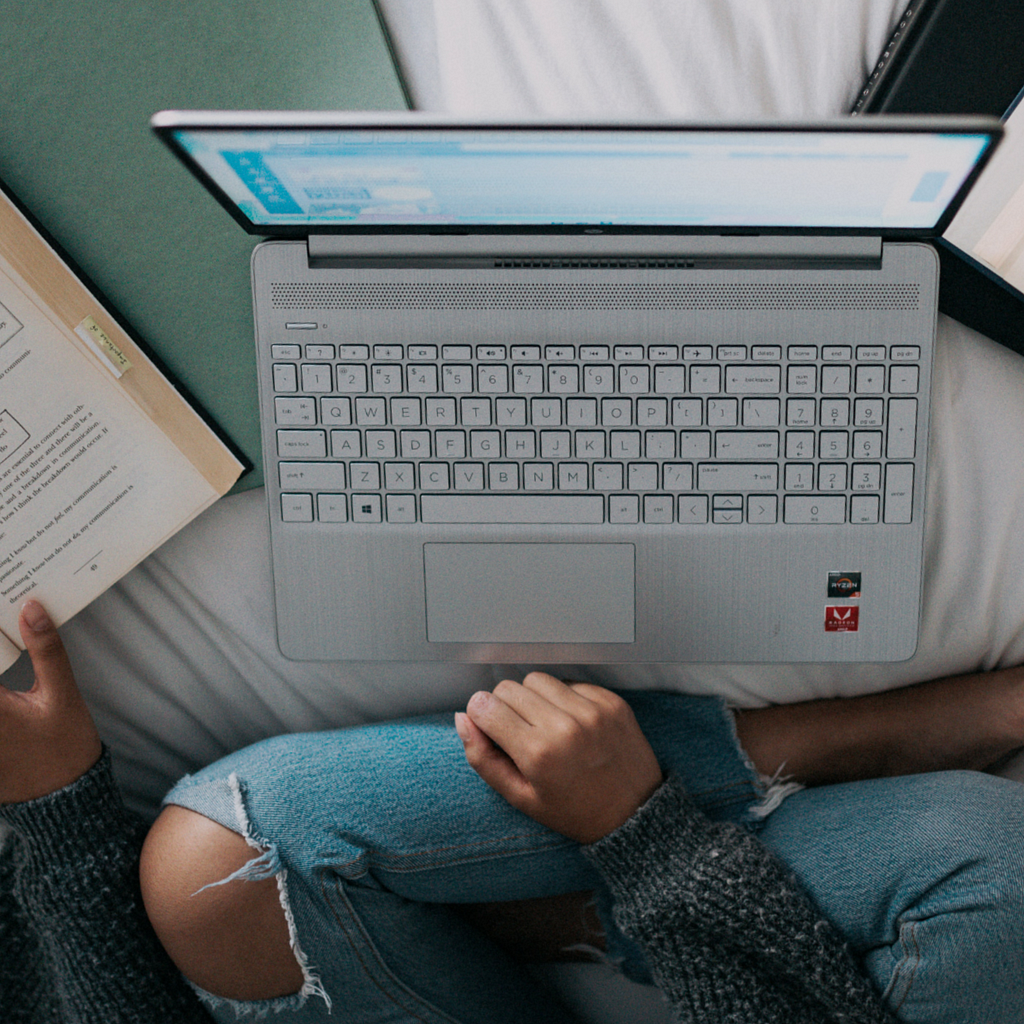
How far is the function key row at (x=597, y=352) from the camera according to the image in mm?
595

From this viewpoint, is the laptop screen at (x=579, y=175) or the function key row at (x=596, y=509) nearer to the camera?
the laptop screen at (x=579, y=175)

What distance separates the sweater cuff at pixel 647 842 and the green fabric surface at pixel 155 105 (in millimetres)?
485

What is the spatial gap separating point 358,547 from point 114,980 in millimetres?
413

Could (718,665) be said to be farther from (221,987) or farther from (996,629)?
(221,987)

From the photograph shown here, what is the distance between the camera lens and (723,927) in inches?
23.4

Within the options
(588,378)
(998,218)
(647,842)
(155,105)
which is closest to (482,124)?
(588,378)

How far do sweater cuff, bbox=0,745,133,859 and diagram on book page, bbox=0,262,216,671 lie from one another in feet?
0.40

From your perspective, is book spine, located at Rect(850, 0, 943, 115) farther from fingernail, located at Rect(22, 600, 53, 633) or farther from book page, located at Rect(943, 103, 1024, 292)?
fingernail, located at Rect(22, 600, 53, 633)

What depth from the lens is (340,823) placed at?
2.09ft

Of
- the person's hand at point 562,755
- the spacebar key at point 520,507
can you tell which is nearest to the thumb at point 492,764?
the person's hand at point 562,755

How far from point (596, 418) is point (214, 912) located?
1.59 ft

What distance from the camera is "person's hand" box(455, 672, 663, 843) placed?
1.98ft

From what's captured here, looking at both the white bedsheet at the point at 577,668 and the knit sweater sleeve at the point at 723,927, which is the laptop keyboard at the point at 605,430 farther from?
the knit sweater sleeve at the point at 723,927

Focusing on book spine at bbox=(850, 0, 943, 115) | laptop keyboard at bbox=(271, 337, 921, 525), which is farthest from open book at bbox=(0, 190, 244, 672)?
book spine at bbox=(850, 0, 943, 115)
